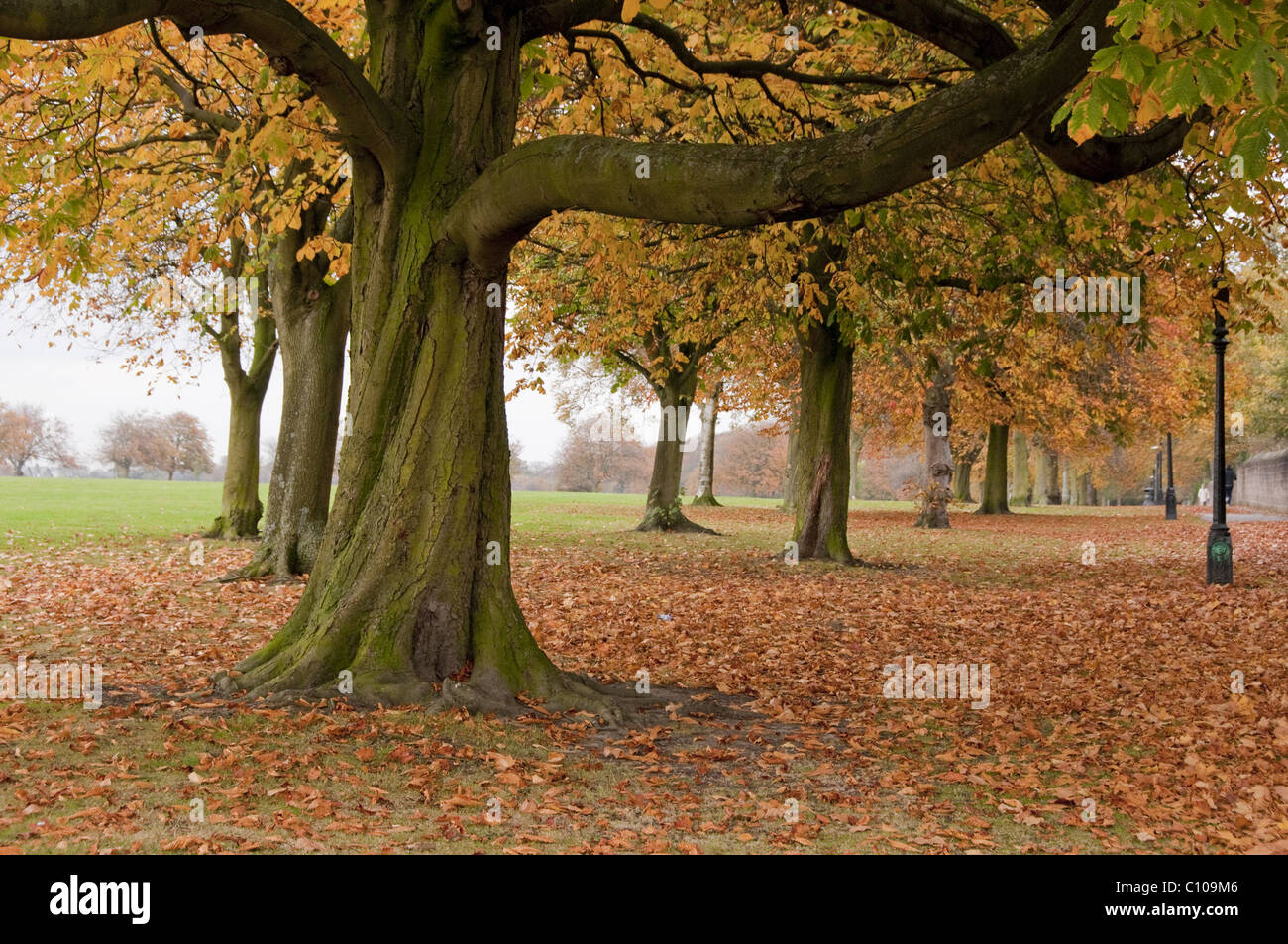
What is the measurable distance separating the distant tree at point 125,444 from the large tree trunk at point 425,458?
331 ft

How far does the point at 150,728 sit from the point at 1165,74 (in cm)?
666

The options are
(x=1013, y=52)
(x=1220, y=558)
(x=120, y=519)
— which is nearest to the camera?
(x=1013, y=52)

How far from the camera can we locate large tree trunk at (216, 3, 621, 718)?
7012 mm

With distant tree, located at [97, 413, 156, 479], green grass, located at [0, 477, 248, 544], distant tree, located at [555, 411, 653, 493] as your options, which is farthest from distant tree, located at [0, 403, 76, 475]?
green grass, located at [0, 477, 248, 544]

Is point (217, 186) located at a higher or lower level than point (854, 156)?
higher

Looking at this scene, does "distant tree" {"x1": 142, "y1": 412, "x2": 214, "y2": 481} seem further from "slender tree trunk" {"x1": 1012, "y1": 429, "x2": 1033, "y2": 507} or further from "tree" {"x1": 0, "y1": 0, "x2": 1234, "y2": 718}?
"tree" {"x1": 0, "y1": 0, "x2": 1234, "y2": 718}

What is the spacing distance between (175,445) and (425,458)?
10084 cm

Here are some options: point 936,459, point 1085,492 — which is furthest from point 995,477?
point 1085,492

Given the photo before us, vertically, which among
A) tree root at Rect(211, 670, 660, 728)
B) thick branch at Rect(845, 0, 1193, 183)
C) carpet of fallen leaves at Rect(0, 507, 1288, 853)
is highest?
thick branch at Rect(845, 0, 1193, 183)

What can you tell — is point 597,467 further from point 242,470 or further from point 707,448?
point 242,470

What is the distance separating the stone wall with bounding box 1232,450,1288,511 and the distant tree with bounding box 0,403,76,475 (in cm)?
9765

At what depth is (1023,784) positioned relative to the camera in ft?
19.6

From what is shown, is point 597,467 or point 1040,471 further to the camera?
point 597,467

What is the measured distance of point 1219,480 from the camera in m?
13.7
